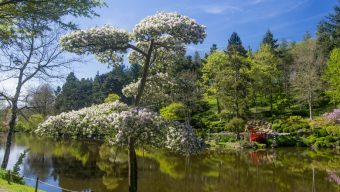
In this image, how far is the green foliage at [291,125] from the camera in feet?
174

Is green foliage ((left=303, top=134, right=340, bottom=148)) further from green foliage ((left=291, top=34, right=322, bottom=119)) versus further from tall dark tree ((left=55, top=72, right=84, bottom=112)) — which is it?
tall dark tree ((left=55, top=72, right=84, bottom=112))

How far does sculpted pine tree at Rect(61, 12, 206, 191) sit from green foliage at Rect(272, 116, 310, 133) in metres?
43.2

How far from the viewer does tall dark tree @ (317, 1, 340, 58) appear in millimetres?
71562

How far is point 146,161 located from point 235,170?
874 cm

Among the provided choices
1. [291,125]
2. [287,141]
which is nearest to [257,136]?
[287,141]

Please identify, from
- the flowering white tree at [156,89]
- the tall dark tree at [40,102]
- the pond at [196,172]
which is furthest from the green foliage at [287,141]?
the flowering white tree at [156,89]

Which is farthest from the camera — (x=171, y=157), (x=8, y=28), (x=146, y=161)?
(x=171, y=157)

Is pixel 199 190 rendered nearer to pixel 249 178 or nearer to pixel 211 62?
pixel 249 178

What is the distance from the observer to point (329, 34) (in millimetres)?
75250

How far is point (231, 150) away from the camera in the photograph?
1764 inches

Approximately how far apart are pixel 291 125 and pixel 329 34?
3075cm

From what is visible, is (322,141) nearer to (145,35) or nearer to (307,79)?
(307,79)

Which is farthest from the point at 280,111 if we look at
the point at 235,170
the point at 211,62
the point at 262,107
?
the point at 235,170

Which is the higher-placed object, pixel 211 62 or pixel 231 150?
pixel 211 62
